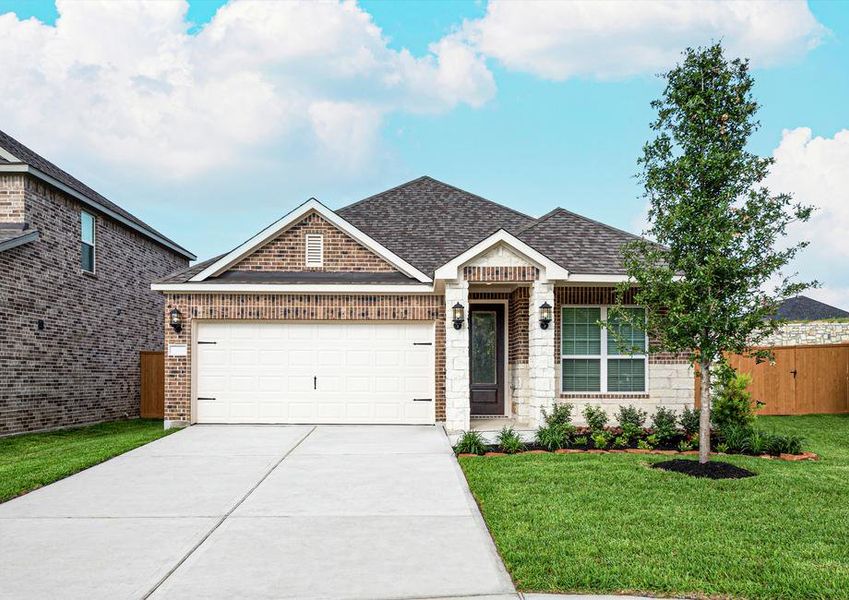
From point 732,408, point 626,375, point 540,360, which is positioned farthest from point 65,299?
point 732,408

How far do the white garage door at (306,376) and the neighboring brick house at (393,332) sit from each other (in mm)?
21

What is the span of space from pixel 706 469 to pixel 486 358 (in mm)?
6923

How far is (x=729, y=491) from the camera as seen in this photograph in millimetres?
7727

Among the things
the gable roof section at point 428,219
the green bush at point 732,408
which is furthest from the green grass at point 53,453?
the green bush at point 732,408

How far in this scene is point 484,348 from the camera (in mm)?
15266

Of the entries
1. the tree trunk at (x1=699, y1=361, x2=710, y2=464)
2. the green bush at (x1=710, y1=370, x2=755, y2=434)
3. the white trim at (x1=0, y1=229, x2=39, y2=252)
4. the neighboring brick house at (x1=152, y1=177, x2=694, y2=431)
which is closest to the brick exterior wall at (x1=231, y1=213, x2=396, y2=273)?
the neighboring brick house at (x1=152, y1=177, x2=694, y2=431)

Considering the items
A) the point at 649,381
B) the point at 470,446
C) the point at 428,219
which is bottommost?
the point at 470,446

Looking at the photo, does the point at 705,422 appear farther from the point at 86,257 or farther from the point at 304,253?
the point at 86,257

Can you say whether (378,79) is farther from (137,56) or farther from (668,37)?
(668,37)

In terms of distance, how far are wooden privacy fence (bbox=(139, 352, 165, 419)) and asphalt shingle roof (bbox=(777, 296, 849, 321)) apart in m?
28.0

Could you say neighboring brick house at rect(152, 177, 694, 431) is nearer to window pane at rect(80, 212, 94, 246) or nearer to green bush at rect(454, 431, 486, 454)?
green bush at rect(454, 431, 486, 454)

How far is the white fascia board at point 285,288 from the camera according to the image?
1405 cm

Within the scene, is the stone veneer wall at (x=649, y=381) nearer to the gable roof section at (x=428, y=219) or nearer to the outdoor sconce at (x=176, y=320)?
the gable roof section at (x=428, y=219)

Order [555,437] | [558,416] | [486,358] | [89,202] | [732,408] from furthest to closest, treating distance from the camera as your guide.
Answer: [89,202] → [486,358] → [732,408] → [558,416] → [555,437]
